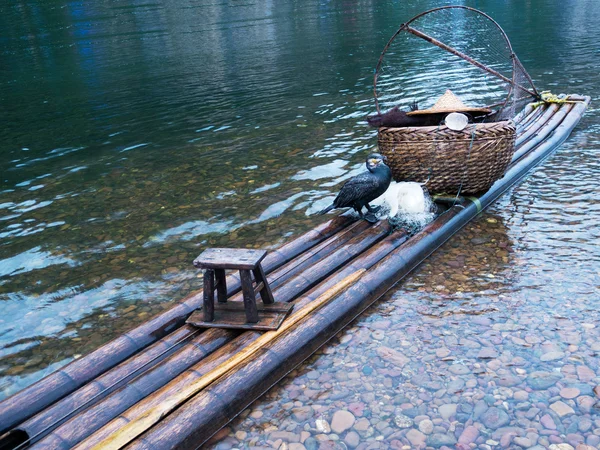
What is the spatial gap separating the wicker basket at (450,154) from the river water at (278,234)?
0.74m

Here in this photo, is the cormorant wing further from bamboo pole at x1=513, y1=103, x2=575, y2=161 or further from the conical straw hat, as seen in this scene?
bamboo pole at x1=513, y1=103, x2=575, y2=161

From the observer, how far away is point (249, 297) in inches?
219

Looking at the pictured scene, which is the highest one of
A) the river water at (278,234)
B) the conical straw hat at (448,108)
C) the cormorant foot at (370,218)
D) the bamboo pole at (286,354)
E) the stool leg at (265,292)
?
the conical straw hat at (448,108)

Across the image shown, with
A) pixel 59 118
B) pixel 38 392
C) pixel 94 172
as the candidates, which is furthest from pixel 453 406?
pixel 59 118

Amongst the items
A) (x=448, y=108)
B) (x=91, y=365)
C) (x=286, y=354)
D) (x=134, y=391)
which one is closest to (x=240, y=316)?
(x=286, y=354)

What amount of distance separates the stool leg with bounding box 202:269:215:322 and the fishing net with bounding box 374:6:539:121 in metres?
5.60

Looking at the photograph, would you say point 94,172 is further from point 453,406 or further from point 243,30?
point 243,30

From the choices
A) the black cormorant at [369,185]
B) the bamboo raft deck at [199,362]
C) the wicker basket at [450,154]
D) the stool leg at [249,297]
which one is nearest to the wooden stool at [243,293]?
the stool leg at [249,297]

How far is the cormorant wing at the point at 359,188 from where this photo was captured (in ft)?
24.4

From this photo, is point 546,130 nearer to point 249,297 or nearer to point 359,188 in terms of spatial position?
point 359,188

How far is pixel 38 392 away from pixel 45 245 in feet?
16.4

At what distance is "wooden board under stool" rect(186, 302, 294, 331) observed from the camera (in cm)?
559

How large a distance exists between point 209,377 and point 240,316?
3.28ft

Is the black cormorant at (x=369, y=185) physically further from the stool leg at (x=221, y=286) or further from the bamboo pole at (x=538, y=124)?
the bamboo pole at (x=538, y=124)
